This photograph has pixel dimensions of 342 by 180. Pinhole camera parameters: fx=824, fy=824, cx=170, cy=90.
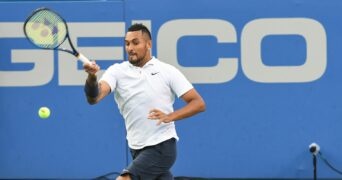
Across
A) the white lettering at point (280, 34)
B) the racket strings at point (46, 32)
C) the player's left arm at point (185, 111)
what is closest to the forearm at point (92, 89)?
the player's left arm at point (185, 111)

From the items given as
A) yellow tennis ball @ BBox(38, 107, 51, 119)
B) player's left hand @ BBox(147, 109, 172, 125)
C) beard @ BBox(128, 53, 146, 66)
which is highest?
beard @ BBox(128, 53, 146, 66)

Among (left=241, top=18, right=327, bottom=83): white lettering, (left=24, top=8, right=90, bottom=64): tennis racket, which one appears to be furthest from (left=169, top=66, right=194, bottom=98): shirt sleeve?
(left=241, top=18, right=327, bottom=83): white lettering

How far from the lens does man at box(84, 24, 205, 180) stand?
5.76m

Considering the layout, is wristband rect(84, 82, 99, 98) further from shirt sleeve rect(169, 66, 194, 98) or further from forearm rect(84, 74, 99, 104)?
shirt sleeve rect(169, 66, 194, 98)

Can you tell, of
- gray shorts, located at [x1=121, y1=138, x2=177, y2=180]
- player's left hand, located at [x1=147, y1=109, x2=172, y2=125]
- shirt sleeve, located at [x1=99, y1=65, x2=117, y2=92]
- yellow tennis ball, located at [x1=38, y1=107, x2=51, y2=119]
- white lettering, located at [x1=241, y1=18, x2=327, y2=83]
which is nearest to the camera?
player's left hand, located at [x1=147, y1=109, x2=172, y2=125]

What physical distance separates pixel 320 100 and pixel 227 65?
2.93 ft

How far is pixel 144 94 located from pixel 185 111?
32 centimetres

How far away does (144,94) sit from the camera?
19.0ft

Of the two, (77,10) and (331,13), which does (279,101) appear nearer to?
(331,13)

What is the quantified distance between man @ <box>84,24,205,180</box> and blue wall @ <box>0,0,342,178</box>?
150 cm

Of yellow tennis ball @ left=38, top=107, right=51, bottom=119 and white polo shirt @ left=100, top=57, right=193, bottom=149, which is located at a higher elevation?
white polo shirt @ left=100, top=57, right=193, bottom=149

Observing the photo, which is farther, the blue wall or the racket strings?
the blue wall

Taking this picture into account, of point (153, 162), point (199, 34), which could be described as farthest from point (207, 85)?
point (153, 162)

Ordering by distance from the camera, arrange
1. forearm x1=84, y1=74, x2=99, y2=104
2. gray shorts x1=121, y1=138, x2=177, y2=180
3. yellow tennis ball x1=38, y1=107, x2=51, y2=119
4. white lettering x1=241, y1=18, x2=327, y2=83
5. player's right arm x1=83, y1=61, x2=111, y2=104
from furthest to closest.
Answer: white lettering x1=241, y1=18, x2=327, y2=83 < yellow tennis ball x1=38, y1=107, x2=51, y2=119 < gray shorts x1=121, y1=138, x2=177, y2=180 < forearm x1=84, y1=74, x2=99, y2=104 < player's right arm x1=83, y1=61, x2=111, y2=104
